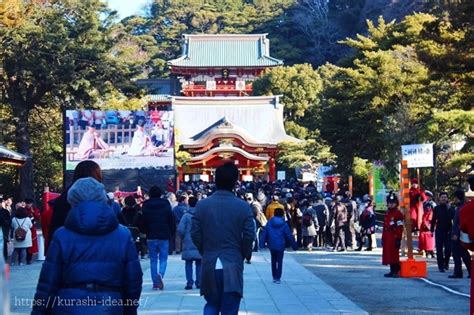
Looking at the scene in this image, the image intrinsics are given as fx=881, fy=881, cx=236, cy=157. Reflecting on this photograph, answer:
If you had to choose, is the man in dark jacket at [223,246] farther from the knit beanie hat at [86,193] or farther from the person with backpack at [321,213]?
the person with backpack at [321,213]

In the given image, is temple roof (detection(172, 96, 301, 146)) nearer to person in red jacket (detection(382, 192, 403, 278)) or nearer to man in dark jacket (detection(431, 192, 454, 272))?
man in dark jacket (detection(431, 192, 454, 272))

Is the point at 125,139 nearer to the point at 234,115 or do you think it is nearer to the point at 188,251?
the point at 188,251

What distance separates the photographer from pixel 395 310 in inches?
415

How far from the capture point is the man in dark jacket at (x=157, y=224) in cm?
1166

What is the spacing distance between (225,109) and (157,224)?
2080 inches

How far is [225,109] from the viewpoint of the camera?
64312mm

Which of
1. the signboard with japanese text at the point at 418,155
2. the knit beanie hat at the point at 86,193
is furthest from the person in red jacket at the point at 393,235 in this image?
the knit beanie hat at the point at 86,193

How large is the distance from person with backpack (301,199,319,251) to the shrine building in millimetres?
30504

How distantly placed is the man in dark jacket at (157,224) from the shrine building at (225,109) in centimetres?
4021

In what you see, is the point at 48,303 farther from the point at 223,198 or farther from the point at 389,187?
the point at 389,187

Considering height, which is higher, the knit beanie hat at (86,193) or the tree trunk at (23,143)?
the tree trunk at (23,143)

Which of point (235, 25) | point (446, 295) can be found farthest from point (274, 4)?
point (446, 295)

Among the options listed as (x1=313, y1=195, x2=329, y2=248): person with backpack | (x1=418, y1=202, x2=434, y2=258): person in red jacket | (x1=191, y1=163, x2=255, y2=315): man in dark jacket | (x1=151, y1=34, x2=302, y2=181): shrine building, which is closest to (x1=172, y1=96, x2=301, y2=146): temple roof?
(x1=151, y1=34, x2=302, y2=181): shrine building

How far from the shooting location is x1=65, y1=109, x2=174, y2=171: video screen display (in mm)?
26328
